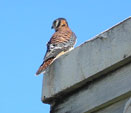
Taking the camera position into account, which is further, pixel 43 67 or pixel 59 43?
pixel 59 43

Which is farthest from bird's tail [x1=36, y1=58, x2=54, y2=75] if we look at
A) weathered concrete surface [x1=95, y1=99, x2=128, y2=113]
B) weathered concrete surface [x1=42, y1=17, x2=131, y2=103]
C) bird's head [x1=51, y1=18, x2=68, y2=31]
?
bird's head [x1=51, y1=18, x2=68, y2=31]

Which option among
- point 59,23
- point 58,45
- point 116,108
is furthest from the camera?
point 59,23

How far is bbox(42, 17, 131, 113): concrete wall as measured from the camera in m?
3.14

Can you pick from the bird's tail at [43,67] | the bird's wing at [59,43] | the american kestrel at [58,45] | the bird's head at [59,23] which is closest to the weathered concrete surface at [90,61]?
the bird's tail at [43,67]

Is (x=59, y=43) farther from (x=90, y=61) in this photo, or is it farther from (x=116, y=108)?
(x=116, y=108)

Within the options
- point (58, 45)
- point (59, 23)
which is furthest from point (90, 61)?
point (59, 23)

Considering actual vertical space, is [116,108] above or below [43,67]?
below

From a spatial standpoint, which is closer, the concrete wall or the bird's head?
the concrete wall

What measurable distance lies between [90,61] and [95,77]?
0.12 metres

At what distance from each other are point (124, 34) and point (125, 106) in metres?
0.52

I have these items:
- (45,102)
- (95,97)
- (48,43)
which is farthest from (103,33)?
(48,43)

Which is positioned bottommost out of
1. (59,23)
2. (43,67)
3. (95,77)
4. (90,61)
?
(95,77)

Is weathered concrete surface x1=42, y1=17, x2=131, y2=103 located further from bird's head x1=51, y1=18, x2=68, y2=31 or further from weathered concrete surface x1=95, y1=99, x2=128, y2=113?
bird's head x1=51, y1=18, x2=68, y2=31

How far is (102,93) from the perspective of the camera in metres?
3.25
